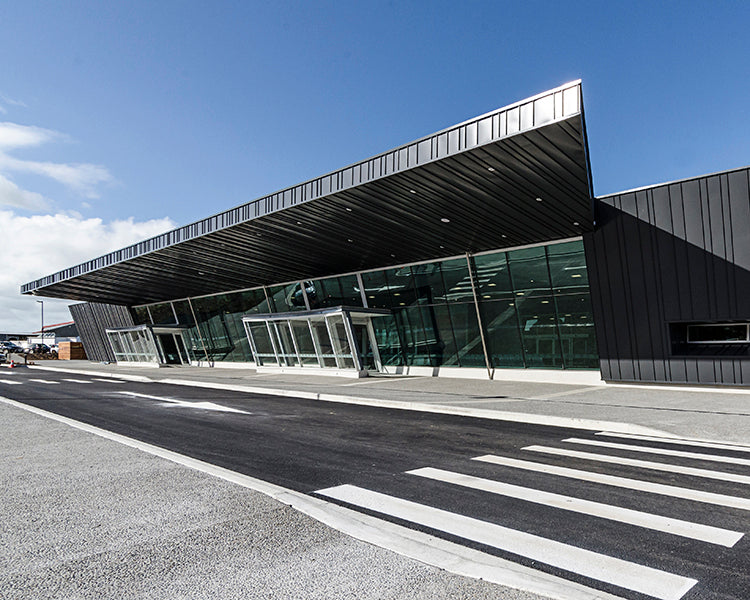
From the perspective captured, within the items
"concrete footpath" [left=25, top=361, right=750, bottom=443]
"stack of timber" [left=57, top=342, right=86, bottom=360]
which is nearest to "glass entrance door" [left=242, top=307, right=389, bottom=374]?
"concrete footpath" [left=25, top=361, right=750, bottom=443]

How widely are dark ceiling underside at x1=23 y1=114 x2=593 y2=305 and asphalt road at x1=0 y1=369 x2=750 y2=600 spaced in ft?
20.4

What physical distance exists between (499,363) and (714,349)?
27.1ft

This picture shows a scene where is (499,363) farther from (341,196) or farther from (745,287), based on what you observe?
(341,196)

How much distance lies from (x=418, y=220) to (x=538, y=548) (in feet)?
47.8

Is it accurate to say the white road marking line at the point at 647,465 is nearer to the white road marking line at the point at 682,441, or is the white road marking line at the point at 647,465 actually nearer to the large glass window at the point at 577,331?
the white road marking line at the point at 682,441

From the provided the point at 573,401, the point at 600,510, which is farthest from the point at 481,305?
the point at 600,510

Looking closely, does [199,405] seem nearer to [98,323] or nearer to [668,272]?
[668,272]

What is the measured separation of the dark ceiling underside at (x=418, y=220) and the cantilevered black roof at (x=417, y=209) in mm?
41

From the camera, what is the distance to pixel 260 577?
3828mm

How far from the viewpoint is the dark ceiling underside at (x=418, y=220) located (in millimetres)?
12742

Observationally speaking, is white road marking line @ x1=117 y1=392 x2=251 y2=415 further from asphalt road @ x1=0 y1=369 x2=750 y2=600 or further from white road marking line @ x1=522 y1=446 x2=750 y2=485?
white road marking line @ x1=522 y1=446 x2=750 y2=485

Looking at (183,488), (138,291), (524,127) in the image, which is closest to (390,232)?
(524,127)

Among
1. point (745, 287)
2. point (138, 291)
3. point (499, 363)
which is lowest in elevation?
point (499, 363)

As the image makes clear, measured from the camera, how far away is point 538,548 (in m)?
4.54
